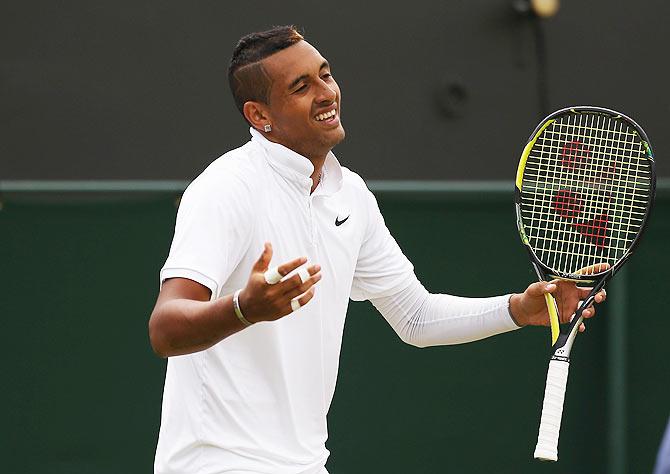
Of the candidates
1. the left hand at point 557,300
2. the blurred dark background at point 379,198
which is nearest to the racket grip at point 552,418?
the left hand at point 557,300

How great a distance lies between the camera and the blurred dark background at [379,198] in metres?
5.30

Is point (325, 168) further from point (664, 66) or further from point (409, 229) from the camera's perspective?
point (664, 66)

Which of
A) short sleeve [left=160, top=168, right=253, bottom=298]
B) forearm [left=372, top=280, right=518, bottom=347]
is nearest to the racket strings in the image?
forearm [left=372, top=280, right=518, bottom=347]

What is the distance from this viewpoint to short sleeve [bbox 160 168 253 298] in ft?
10.3

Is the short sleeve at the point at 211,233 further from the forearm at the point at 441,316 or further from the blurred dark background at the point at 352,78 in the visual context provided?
the blurred dark background at the point at 352,78

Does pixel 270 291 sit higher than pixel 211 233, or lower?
lower

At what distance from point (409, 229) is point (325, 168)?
180 cm

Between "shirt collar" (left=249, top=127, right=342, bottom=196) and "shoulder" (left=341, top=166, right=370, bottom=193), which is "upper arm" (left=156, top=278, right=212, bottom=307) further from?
"shoulder" (left=341, top=166, right=370, bottom=193)

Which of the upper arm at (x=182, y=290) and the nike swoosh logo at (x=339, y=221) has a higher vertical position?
the nike swoosh logo at (x=339, y=221)

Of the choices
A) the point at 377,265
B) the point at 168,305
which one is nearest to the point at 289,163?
the point at 377,265

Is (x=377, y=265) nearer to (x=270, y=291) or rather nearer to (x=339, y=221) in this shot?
(x=339, y=221)

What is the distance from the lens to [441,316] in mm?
3936

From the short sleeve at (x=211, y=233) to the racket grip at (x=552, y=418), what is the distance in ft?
2.76

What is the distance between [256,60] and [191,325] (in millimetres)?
893
